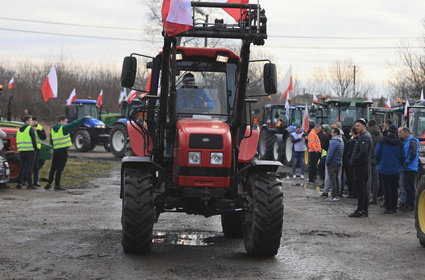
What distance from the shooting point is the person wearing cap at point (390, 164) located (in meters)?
14.2

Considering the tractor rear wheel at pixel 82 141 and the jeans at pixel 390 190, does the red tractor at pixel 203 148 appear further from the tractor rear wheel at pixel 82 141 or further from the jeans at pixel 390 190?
the tractor rear wheel at pixel 82 141

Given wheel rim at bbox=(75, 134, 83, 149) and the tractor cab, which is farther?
wheel rim at bbox=(75, 134, 83, 149)

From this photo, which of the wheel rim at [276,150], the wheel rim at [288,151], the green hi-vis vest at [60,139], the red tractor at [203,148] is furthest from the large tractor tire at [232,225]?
the wheel rim at [276,150]

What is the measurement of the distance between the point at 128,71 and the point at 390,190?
7.46 m

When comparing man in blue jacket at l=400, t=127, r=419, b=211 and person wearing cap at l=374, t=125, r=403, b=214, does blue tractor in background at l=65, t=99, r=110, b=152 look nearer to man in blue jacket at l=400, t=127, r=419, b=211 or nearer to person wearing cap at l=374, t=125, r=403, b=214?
person wearing cap at l=374, t=125, r=403, b=214

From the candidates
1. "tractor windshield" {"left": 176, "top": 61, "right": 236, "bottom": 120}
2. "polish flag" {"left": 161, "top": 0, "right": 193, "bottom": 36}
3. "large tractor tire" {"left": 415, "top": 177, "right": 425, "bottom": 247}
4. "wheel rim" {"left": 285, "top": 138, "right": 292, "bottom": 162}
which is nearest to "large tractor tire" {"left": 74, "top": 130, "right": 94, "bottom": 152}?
"wheel rim" {"left": 285, "top": 138, "right": 292, "bottom": 162}

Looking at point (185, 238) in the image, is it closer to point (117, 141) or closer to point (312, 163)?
point (312, 163)

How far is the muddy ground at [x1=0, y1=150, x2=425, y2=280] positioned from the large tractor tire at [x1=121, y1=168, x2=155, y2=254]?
0.18m

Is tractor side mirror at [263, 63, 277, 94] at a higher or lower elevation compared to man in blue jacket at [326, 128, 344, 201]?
higher

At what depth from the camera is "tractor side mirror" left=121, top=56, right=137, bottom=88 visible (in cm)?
899

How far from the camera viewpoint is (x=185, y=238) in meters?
10.6

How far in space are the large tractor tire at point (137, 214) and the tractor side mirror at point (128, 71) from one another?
4.00 ft

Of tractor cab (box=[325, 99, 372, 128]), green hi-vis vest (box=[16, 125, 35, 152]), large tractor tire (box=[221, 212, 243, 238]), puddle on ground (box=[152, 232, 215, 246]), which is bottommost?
puddle on ground (box=[152, 232, 215, 246])

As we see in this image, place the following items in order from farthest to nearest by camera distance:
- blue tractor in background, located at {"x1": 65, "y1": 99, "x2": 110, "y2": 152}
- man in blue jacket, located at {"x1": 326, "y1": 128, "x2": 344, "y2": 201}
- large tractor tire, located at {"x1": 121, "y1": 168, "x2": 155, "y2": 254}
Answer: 1. blue tractor in background, located at {"x1": 65, "y1": 99, "x2": 110, "y2": 152}
2. man in blue jacket, located at {"x1": 326, "y1": 128, "x2": 344, "y2": 201}
3. large tractor tire, located at {"x1": 121, "y1": 168, "x2": 155, "y2": 254}
